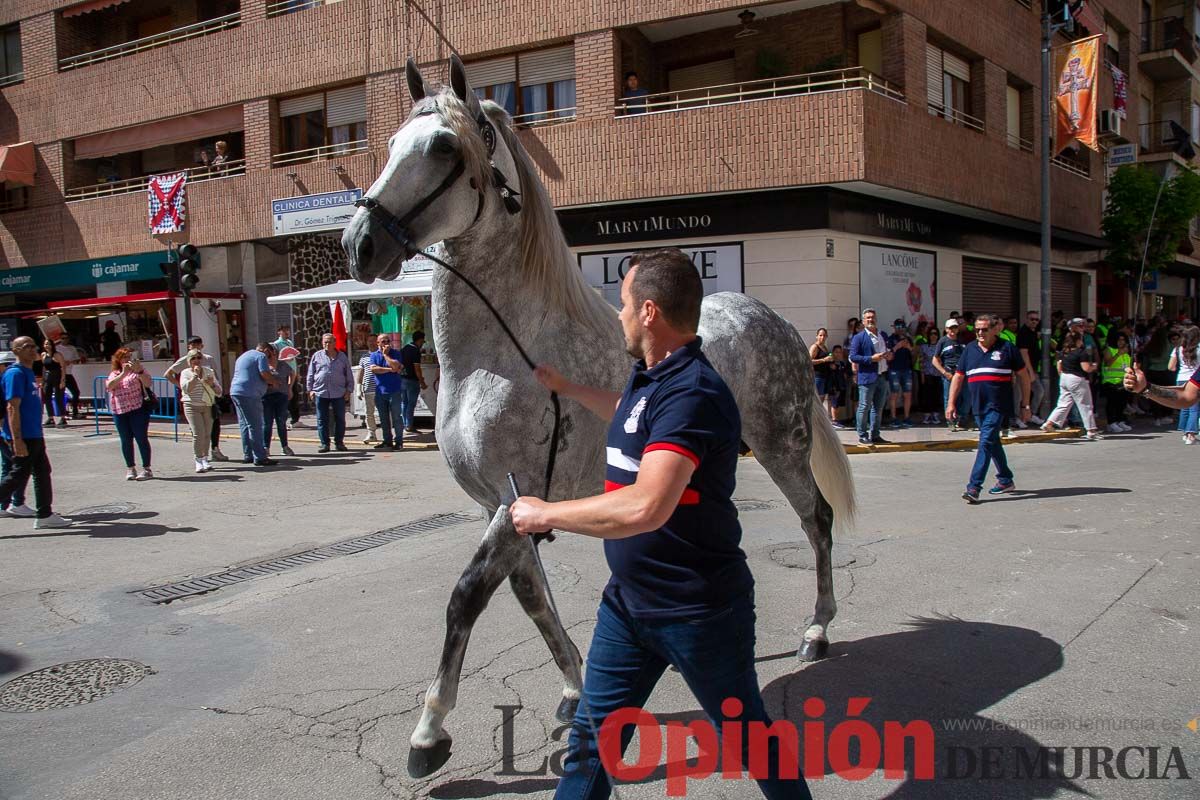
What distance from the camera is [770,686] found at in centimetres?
395

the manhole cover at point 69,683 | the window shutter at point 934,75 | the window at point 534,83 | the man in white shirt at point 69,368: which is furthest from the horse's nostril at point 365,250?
the man in white shirt at point 69,368

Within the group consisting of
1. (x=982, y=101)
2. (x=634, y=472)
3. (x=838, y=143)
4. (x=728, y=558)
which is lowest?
(x=728, y=558)

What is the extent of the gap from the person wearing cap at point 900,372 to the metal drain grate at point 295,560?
968 cm

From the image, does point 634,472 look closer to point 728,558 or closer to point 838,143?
point 728,558

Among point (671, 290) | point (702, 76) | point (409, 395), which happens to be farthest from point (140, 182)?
point (671, 290)

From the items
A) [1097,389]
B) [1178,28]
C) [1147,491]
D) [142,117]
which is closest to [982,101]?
[1097,389]

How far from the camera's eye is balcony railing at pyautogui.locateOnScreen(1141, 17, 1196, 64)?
1186 inches

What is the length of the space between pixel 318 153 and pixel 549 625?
20.0m

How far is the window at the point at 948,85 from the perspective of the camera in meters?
17.7

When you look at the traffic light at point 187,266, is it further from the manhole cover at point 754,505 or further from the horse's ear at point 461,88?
the horse's ear at point 461,88

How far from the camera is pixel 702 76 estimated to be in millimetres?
18641

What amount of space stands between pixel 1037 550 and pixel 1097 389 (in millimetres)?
10619

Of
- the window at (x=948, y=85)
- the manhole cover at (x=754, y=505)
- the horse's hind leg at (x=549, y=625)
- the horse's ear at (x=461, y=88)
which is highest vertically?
the window at (x=948, y=85)

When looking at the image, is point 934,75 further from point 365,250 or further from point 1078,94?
point 365,250
